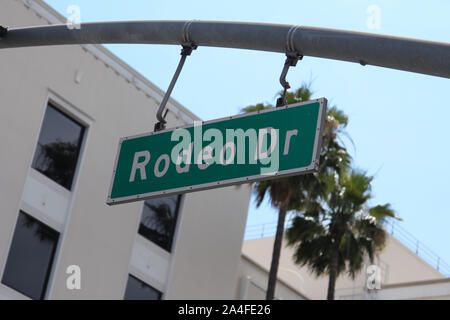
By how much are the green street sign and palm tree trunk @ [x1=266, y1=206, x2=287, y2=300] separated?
17222 mm

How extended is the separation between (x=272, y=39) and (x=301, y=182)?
19559 mm

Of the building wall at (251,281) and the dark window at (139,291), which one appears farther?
the building wall at (251,281)

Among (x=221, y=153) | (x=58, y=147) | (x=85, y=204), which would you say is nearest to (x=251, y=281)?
(x=85, y=204)

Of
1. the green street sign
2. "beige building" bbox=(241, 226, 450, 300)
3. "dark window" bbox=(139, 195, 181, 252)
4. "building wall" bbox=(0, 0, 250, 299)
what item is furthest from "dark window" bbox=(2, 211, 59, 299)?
the green street sign

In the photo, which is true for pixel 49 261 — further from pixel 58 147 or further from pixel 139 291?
A: pixel 139 291

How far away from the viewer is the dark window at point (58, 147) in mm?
19641

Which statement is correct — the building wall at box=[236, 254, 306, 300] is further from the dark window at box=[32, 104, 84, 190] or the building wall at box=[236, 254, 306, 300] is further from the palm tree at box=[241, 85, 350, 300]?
the dark window at box=[32, 104, 84, 190]

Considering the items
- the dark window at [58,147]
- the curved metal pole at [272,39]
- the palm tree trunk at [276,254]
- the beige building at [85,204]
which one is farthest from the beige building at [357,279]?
the curved metal pole at [272,39]

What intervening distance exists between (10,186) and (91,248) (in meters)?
2.81

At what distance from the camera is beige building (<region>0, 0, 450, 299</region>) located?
739 inches

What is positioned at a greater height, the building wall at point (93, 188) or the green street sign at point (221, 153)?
the building wall at point (93, 188)

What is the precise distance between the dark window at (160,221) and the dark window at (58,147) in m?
2.77

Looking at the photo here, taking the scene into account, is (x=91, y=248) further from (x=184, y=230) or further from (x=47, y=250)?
(x=184, y=230)

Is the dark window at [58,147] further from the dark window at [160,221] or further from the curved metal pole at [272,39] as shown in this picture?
the curved metal pole at [272,39]
